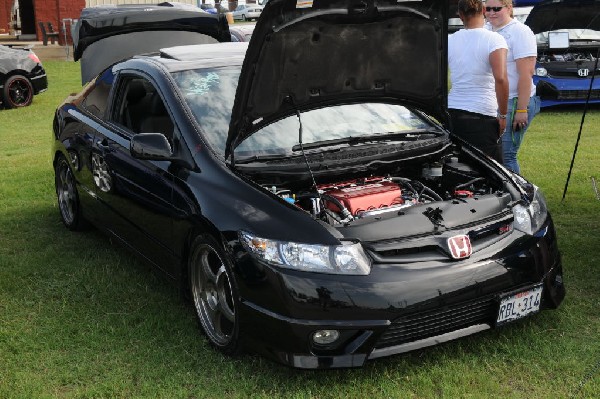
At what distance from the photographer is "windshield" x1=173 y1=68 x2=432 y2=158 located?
436cm

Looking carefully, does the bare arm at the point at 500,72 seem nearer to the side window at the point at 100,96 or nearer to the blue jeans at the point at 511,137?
the blue jeans at the point at 511,137

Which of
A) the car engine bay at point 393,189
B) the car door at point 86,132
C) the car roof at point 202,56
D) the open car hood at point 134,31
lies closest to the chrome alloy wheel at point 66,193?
the car door at point 86,132

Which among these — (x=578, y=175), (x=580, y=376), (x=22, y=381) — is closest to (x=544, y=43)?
(x=578, y=175)

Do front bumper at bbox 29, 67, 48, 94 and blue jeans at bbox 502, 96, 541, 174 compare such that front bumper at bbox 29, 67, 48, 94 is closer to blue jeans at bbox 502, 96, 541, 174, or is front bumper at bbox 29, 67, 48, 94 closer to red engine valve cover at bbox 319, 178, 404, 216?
blue jeans at bbox 502, 96, 541, 174

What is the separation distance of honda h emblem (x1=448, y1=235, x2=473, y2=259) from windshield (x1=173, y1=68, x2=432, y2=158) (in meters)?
1.10

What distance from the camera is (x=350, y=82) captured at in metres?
4.35

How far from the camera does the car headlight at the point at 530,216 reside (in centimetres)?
402

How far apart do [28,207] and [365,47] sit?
402 cm

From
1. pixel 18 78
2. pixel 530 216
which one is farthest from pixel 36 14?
pixel 530 216

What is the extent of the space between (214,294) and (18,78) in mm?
11259

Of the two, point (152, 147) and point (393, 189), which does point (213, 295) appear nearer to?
point (152, 147)

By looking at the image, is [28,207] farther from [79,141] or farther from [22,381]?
[22,381]

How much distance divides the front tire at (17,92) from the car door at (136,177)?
9316 mm

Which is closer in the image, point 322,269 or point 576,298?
point 322,269
